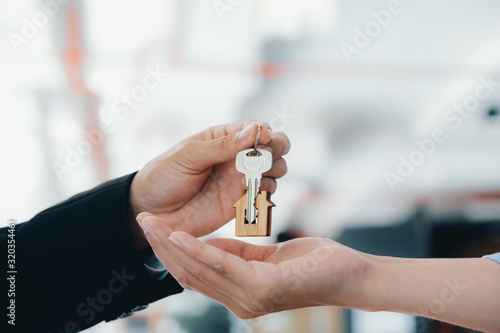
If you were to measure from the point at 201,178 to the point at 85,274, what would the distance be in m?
0.34

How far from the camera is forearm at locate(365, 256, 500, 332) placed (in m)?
0.92

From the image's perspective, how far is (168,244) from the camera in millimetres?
846

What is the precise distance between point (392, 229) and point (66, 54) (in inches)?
93.1

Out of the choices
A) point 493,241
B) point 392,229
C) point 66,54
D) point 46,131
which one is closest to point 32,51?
point 66,54

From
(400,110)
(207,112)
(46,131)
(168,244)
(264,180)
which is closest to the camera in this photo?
(168,244)

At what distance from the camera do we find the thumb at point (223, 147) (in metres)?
1.01

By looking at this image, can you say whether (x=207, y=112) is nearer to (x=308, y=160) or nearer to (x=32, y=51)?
(x=308, y=160)

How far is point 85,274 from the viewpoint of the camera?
1.09 m

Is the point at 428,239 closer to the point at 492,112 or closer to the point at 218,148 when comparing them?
the point at 492,112

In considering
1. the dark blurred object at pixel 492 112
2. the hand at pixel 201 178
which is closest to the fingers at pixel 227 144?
the hand at pixel 201 178

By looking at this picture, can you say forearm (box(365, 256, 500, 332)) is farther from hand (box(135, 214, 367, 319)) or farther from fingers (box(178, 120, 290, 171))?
fingers (box(178, 120, 290, 171))

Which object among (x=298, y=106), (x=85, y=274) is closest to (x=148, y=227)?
(x=85, y=274)

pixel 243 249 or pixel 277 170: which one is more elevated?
pixel 277 170

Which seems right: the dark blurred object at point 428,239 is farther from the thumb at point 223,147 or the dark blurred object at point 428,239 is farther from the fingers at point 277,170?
the thumb at point 223,147
